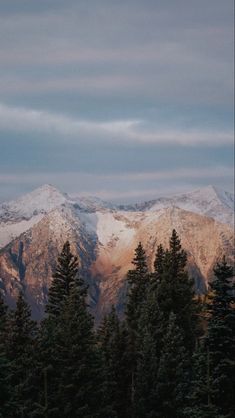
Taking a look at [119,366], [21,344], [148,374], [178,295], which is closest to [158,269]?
[178,295]

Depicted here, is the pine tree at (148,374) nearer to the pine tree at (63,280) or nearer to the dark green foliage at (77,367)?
the dark green foliage at (77,367)

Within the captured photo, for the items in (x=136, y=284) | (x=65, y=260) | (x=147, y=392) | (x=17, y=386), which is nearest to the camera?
(x=17, y=386)

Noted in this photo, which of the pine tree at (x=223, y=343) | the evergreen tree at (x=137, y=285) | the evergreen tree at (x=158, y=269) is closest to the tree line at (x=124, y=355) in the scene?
the pine tree at (x=223, y=343)

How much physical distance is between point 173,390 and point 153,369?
2786mm

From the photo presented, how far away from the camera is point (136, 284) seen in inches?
3826

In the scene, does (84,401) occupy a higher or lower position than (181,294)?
lower

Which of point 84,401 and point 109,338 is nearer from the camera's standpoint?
point 84,401

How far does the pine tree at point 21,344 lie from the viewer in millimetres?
62125

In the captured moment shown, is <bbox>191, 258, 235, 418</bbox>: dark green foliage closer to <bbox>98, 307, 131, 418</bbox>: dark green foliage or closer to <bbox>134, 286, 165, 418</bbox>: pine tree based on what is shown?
<bbox>134, 286, 165, 418</bbox>: pine tree

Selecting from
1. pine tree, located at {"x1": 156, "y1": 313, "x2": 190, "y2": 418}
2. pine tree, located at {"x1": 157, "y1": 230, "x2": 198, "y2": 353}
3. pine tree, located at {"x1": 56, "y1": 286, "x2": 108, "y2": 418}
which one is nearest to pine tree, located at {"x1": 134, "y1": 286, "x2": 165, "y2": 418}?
pine tree, located at {"x1": 156, "y1": 313, "x2": 190, "y2": 418}

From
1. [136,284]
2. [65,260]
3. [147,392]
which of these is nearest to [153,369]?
[147,392]

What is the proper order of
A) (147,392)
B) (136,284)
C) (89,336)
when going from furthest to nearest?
1. (136,284)
2. (147,392)
3. (89,336)

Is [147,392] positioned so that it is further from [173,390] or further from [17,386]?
[17,386]

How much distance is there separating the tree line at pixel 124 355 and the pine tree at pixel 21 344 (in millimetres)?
77
